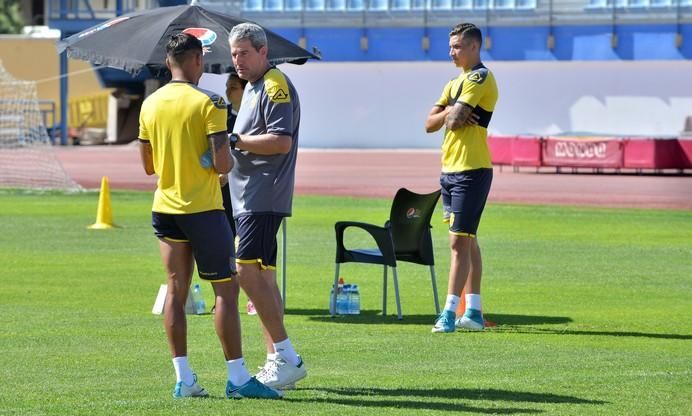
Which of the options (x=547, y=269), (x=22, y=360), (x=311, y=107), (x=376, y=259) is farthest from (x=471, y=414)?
(x=311, y=107)

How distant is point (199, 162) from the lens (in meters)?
7.51

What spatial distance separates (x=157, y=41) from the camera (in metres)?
11.0

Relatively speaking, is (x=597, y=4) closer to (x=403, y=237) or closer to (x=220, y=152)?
(x=403, y=237)

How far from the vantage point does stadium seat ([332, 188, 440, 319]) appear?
1148 centimetres

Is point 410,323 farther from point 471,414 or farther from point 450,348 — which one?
point 471,414

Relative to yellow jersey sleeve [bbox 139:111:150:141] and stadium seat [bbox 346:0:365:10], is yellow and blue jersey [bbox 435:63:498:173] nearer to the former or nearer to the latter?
yellow jersey sleeve [bbox 139:111:150:141]

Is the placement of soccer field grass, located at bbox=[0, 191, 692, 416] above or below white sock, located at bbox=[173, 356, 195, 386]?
below

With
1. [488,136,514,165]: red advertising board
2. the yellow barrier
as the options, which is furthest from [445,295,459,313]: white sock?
the yellow barrier

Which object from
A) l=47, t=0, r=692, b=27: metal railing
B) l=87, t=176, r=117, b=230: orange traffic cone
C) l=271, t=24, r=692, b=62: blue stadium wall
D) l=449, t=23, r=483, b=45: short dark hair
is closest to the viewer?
l=449, t=23, r=483, b=45: short dark hair

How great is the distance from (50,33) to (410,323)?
56.5 metres

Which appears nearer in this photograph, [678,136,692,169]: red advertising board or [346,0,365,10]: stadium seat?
[678,136,692,169]: red advertising board

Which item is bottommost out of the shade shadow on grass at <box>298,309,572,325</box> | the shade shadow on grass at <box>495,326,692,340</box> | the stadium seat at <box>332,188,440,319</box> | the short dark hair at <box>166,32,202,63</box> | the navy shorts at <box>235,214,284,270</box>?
the shade shadow on grass at <box>298,309,572,325</box>

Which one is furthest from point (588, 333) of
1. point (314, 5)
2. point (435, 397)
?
point (314, 5)

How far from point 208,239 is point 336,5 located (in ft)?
176
